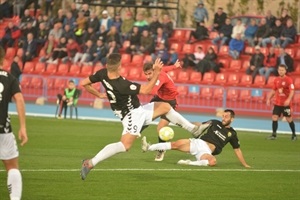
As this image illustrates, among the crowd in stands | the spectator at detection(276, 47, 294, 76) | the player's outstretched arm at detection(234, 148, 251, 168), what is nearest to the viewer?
the player's outstretched arm at detection(234, 148, 251, 168)

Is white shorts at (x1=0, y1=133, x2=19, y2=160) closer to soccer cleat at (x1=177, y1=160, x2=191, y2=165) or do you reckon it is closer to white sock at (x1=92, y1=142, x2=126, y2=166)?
white sock at (x1=92, y1=142, x2=126, y2=166)

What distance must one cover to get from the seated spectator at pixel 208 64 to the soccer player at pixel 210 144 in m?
19.5

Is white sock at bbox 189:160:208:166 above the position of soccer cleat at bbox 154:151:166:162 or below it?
above

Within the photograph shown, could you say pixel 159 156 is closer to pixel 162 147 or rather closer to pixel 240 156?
pixel 162 147

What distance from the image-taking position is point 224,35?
39.2 meters

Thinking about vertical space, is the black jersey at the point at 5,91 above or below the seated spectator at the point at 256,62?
above

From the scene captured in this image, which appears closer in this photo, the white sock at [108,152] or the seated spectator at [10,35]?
the white sock at [108,152]

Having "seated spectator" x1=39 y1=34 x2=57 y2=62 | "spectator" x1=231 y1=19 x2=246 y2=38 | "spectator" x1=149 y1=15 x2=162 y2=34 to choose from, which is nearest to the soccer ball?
"spectator" x1=231 y1=19 x2=246 y2=38

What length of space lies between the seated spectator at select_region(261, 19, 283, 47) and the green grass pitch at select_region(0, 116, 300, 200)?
12.8 m

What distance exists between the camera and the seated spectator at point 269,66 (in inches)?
1438

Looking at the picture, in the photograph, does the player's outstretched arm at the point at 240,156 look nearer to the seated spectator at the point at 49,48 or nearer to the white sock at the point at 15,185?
the white sock at the point at 15,185

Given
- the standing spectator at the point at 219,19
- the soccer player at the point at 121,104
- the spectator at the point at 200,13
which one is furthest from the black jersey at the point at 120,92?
the spectator at the point at 200,13

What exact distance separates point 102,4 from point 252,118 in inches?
476

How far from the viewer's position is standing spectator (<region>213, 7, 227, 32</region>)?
39125 millimetres
